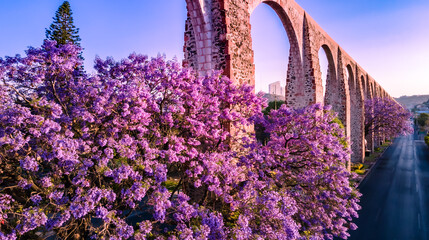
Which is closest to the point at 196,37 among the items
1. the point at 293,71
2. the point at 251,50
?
the point at 251,50

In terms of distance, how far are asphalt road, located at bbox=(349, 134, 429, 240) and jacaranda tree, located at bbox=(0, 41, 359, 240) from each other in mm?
6187

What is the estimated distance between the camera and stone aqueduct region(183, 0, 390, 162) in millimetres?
6688

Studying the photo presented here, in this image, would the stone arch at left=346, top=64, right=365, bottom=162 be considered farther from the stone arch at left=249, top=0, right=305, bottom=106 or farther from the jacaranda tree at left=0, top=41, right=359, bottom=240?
the jacaranda tree at left=0, top=41, right=359, bottom=240

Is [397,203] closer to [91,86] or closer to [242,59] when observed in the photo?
[242,59]

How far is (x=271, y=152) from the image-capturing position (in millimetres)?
5762

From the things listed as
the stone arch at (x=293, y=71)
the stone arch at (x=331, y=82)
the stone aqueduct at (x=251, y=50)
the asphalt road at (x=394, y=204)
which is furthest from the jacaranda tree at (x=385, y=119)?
the stone arch at (x=293, y=71)

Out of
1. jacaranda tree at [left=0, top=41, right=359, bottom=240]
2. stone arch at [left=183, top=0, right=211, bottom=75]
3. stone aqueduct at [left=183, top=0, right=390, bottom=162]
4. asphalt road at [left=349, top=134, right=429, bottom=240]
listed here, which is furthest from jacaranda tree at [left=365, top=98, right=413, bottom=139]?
stone arch at [left=183, top=0, right=211, bottom=75]

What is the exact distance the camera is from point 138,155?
13.3 ft

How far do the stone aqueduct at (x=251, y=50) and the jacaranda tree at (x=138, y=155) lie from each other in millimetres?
1402

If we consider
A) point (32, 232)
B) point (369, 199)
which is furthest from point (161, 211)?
point (369, 199)

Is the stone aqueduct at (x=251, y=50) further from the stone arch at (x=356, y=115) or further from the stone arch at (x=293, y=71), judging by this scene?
the stone arch at (x=356, y=115)

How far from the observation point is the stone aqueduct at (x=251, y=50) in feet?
21.9

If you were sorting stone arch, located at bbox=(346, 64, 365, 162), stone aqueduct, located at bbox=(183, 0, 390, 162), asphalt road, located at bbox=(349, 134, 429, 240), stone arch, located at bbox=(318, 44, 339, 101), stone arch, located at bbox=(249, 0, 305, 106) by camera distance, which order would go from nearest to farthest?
stone aqueduct, located at bbox=(183, 0, 390, 162) → asphalt road, located at bbox=(349, 134, 429, 240) → stone arch, located at bbox=(249, 0, 305, 106) → stone arch, located at bbox=(318, 44, 339, 101) → stone arch, located at bbox=(346, 64, 365, 162)

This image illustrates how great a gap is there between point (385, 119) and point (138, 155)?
28.0 m
